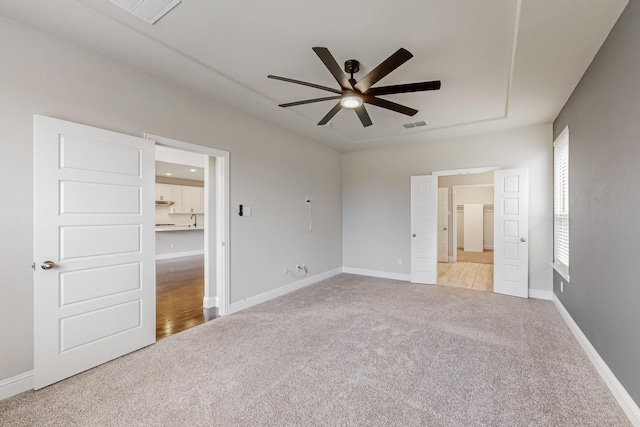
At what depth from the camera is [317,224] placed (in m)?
5.49

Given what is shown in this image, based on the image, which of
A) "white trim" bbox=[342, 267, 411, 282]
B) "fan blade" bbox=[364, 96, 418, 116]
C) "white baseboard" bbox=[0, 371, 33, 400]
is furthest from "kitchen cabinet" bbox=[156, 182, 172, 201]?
"fan blade" bbox=[364, 96, 418, 116]

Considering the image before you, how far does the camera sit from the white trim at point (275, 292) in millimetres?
3847

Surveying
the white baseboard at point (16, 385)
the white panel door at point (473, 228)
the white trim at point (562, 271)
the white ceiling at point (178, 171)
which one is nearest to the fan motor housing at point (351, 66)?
the white trim at point (562, 271)

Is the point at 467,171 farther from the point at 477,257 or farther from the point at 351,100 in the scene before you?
the point at 477,257

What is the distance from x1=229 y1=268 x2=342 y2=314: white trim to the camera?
3847mm

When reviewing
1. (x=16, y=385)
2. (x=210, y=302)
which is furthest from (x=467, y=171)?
(x=16, y=385)

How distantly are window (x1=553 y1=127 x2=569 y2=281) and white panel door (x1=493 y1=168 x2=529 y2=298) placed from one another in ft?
1.14

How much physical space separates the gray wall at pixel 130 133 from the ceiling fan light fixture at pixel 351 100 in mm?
1841

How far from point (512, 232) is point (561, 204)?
0.83 m

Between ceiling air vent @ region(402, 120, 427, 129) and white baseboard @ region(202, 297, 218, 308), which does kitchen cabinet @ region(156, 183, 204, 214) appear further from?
ceiling air vent @ region(402, 120, 427, 129)

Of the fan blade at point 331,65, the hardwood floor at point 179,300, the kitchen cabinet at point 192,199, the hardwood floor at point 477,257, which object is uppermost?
the fan blade at point 331,65

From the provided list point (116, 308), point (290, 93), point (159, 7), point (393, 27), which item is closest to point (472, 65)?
point (393, 27)

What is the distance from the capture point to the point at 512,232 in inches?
179

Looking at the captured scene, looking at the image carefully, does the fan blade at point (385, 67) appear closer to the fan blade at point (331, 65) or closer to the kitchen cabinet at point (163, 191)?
the fan blade at point (331, 65)
